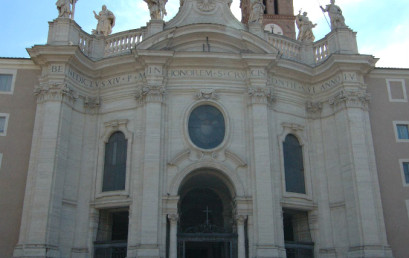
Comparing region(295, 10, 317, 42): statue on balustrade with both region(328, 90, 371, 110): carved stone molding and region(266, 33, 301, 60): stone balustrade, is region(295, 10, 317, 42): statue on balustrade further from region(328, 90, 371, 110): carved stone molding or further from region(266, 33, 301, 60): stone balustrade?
region(328, 90, 371, 110): carved stone molding

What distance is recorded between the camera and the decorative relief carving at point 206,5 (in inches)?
848

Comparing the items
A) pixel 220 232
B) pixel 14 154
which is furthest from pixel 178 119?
pixel 14 154

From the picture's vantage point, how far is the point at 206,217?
1989 cm

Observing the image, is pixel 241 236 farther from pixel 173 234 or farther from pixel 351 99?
pixel 351 99

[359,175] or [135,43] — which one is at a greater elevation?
[135,43]

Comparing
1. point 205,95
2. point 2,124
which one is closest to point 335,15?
point 205,95

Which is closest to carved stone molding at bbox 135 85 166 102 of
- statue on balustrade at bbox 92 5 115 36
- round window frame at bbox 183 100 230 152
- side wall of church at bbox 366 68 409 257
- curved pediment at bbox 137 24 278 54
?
round window frame at bbox 183 100 230 152

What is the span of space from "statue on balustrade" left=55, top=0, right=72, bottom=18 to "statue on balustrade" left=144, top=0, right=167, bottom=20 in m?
3.82

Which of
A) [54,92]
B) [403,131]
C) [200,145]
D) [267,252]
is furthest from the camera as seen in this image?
[403,131]

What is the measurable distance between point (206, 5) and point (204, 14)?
19.0 inches

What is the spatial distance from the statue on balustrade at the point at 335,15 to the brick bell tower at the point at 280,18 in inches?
512

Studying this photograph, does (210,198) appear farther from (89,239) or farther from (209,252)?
(89,239)

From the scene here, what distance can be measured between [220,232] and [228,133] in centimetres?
421

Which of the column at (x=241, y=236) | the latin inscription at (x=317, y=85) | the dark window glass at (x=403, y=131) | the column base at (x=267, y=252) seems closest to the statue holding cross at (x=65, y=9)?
the latin inscription at (x=317, y=85)
